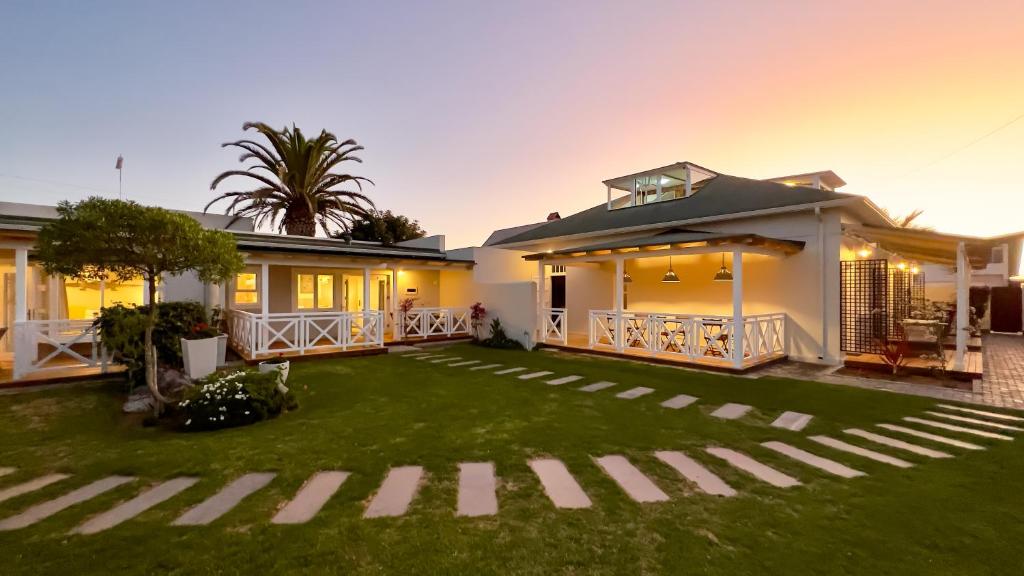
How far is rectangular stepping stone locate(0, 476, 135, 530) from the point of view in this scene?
296 centimetres

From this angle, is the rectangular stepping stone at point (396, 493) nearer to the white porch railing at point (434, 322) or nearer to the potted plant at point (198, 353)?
the potted plant at point (198, 353)

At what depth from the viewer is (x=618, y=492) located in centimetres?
339

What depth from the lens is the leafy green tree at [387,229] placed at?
112 feet

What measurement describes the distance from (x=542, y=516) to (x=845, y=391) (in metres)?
6.82

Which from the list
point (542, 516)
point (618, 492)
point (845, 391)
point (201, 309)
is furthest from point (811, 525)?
point (201, 309)

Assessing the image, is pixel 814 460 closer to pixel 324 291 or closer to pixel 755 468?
pixel 755 468

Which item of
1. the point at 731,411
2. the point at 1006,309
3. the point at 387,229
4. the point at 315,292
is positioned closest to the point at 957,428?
the point at 731,411

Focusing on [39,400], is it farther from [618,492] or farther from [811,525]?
[811,525]

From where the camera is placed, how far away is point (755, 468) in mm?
3957

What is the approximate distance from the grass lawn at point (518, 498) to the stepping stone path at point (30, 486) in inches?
5.6

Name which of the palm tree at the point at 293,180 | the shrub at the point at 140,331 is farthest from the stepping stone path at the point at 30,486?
the palm tree at the point at 293,180

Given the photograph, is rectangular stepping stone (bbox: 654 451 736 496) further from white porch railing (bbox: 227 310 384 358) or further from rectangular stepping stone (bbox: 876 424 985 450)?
white porch railing (bbox: 227 310 384 358)

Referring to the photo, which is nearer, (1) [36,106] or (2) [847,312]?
(2) [847,312]

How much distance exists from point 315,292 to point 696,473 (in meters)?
13.2
